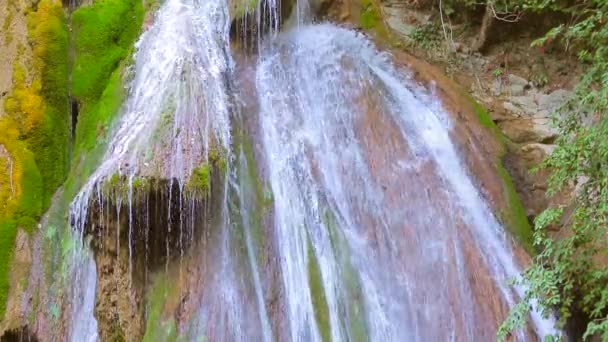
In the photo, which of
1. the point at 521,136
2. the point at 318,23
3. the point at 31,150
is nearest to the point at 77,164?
the point at 31,150

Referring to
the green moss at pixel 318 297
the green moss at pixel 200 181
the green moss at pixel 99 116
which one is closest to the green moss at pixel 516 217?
the green moss at pixel 318 297

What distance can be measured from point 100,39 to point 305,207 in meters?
4.19

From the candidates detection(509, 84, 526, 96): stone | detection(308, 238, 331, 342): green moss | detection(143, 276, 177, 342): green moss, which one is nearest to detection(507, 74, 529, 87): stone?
detection(509, 84, 526, 96): stone

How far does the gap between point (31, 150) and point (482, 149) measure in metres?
5.17

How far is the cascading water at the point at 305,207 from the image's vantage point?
15.8 ft

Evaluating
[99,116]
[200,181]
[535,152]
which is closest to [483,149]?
[535,152]

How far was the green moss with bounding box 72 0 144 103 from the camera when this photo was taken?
7.67 m

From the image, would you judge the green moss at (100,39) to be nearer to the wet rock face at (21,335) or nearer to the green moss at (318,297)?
the wet rock face at (21,335)

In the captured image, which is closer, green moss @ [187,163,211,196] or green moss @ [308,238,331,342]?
green moss @ [308,238,331,342]

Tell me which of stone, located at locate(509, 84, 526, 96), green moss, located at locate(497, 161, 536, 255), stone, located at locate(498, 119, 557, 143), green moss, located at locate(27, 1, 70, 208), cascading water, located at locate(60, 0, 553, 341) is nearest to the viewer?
cascading water, located at locate(60, 0, 553, 341)

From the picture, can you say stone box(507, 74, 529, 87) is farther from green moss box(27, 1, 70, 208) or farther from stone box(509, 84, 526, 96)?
green moss box(27, 1, 70, 208)

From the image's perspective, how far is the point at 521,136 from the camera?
6965 mm

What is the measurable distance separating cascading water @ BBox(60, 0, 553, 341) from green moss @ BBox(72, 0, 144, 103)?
1158 millimetres

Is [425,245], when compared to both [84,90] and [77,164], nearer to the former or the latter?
[77,164]
